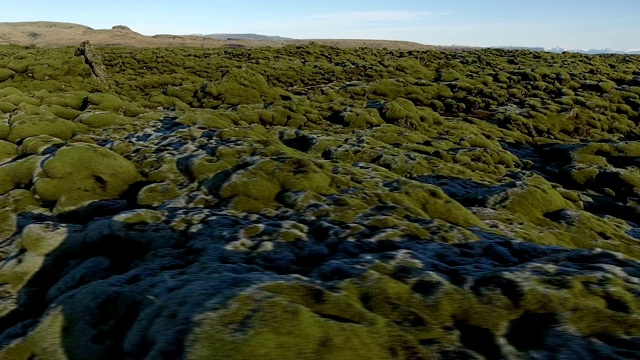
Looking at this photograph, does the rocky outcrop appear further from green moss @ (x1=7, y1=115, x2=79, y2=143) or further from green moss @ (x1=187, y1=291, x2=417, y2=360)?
green moss @ (x1=187, y1=291, x2=417, y2=360)

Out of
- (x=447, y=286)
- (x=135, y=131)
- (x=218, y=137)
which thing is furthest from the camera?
(x=135, y=131)

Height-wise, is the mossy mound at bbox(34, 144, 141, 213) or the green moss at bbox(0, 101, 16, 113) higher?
the green moss at bbox(0, 101, 16, 113)

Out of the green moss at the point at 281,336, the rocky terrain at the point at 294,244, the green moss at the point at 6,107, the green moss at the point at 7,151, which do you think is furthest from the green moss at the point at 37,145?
the green moss at the point at 281,336

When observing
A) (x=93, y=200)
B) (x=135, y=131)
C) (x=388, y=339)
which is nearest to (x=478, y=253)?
(x=388, y=339)

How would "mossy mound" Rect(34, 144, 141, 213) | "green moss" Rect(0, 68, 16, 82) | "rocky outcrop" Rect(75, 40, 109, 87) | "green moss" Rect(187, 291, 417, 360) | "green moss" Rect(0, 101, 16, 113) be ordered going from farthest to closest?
"rocky outcrop" Rect(75, 40, 109, 87)
"green moss" Rect(0, 68, 16, 82)
"green moss" Rect(0, 101, 16, 113)
"mossy mound" Rect(34, 144, 141, 213)
"green moss" Rect(187, 291, 417, 360)

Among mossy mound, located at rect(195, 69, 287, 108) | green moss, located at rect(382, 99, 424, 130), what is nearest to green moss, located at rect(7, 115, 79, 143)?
mossy mound, located at rect(195, 69, 287, 108)

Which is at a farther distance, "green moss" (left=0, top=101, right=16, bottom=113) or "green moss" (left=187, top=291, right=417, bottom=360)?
"green moss" (left=0, top=101, right=16, bottom=113)

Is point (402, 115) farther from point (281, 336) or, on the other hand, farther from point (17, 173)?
point (281, 336)

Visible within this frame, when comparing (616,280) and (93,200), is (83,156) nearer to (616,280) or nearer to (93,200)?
(93,200)
